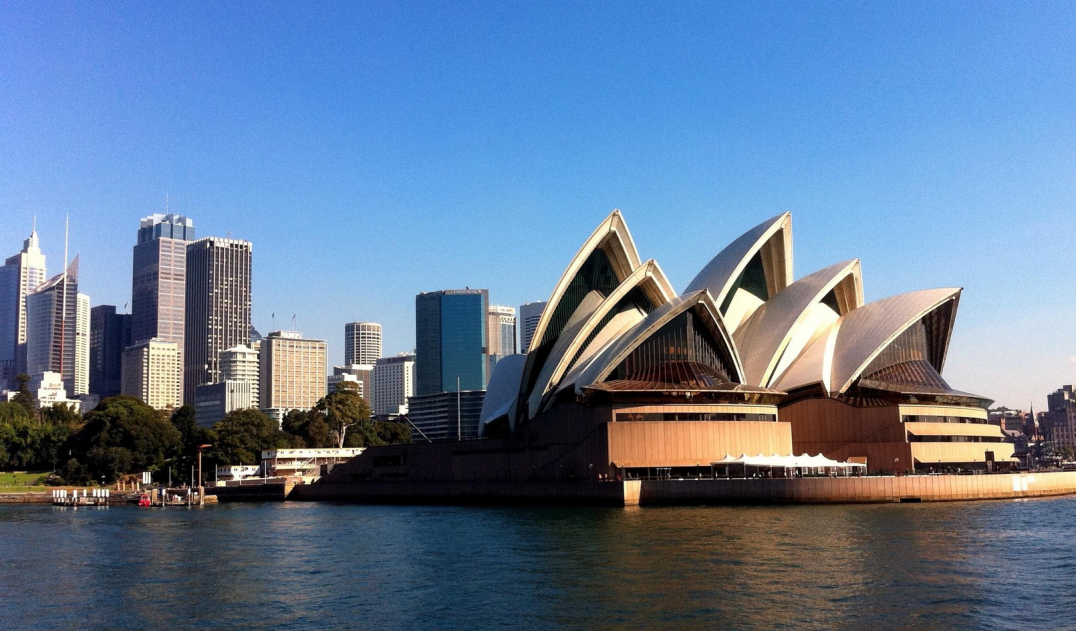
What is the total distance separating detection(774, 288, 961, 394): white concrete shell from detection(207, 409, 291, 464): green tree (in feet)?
195

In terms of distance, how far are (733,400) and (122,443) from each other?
2748 inches

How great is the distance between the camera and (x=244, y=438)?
4350 inches

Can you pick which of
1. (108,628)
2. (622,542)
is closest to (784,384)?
(622,542)

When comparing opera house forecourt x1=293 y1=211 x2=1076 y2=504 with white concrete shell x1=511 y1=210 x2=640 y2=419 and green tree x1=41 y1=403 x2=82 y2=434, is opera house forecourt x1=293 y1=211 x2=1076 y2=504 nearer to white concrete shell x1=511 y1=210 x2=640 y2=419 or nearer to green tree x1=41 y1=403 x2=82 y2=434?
white concrete shell x1=511 y1=210 x2=640 y2=419

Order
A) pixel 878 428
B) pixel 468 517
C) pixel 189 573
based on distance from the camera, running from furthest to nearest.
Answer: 1. pixel 878 428
2. pixel 468 517
3. pixel 189 573

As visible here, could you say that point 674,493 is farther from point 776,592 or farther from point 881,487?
point 776,592

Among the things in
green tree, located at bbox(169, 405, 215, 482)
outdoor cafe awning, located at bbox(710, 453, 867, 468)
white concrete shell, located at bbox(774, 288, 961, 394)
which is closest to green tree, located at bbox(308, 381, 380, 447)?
green tree, located at bbox(169, 405, 215, 482)

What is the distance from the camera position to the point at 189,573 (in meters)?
34.8

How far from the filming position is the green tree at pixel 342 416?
120 meters

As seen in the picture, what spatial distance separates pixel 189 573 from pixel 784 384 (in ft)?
158

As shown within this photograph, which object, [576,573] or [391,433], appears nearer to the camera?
[576,573]

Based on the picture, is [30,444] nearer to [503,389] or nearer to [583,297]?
[503,389]

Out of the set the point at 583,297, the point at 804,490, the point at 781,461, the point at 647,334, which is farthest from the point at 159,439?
the point at 804,490

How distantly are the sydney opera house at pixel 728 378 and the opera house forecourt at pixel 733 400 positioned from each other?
125 millimetres
